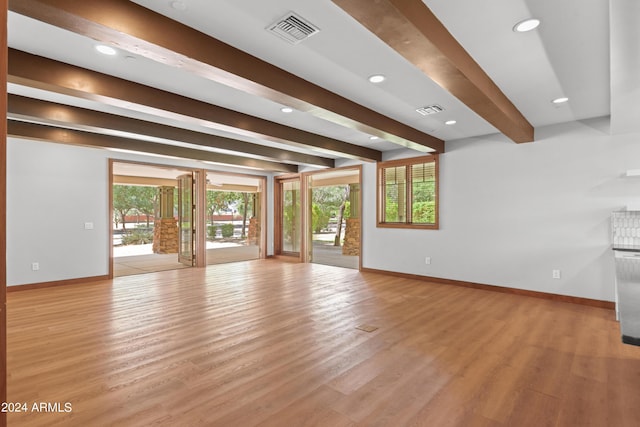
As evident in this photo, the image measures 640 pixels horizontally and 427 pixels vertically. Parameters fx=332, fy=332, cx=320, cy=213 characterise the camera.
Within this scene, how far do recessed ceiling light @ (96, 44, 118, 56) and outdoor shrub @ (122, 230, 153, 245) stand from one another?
479 inches

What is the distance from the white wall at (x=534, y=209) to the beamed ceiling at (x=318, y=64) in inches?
19.7

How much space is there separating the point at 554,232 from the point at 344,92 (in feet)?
12.1

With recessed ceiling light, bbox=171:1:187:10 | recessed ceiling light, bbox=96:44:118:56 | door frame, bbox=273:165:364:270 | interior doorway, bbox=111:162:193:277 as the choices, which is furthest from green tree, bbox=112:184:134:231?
recessed ceiling light, bbox=171:1:187:10

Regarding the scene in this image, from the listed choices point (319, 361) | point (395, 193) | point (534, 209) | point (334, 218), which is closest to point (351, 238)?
point (395, 193)

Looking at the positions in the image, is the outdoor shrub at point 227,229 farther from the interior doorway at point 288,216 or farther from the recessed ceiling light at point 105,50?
the recessed ceiling light at point 105,50

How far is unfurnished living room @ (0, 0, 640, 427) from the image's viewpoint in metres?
2.07

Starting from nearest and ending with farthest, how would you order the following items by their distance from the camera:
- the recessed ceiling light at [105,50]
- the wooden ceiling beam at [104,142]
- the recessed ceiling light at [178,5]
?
the recessed ceiling light at [178,5]
the recessed ceiling light at [105,50]
the wooden ceiling beam at [104,142]

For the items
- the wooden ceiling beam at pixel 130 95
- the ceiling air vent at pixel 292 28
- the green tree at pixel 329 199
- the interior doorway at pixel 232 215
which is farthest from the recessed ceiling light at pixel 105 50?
the green tree at pixel 329 199

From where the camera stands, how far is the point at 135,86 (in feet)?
10.6

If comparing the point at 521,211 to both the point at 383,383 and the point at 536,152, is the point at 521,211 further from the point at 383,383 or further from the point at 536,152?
the point at 383,383

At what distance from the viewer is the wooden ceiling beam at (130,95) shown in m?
2.66

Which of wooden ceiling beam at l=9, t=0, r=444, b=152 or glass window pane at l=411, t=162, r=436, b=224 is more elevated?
wooden ceiling beam at l=9, t=0, r=444, b=152

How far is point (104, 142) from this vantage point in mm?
5238

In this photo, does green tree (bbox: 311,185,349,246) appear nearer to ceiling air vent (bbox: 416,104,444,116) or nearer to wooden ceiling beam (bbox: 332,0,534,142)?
ceiling air vent (bbox: 416,104,444,116)
